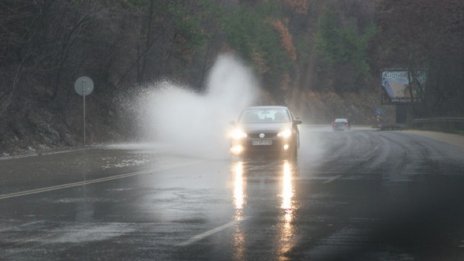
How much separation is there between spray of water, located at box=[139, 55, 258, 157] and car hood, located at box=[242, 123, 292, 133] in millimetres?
1404

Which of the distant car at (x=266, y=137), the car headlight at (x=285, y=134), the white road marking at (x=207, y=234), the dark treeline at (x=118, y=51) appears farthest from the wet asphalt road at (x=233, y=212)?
the dark treeline at (x=118, y=51)

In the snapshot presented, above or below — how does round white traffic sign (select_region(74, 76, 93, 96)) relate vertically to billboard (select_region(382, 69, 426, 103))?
below

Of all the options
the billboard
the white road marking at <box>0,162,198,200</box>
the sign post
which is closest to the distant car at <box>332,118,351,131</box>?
the billboard

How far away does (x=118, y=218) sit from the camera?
12352mm

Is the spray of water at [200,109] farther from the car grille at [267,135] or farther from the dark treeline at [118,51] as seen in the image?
the car grille at [267,135]

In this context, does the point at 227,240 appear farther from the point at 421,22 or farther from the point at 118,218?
the point at 421,22

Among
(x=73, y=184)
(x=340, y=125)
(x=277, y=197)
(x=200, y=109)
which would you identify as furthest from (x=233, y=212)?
(x=340, y=125)

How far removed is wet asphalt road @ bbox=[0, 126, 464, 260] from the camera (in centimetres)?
949

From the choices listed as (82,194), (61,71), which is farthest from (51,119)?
(82,194)

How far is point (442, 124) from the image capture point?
61438mm

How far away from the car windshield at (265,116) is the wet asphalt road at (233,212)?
147 inches

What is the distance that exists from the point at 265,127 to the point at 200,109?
134ft

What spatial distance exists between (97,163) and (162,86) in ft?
82.8

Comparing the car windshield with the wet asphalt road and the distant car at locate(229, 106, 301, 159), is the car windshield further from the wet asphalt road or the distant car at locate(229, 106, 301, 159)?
the wet asphalt road
